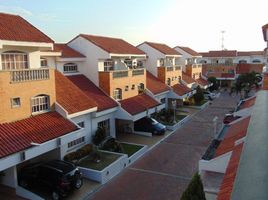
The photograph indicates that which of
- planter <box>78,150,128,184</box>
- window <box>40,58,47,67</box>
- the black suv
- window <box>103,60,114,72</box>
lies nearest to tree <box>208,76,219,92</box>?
window <box>103,60,114,72</box>

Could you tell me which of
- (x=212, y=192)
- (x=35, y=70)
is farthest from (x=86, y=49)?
(x=212, y=192)

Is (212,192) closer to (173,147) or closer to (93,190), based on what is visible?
(93,190)

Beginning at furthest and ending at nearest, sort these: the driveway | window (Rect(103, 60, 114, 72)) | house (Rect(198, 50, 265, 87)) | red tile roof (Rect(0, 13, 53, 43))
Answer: house (Rect(198, 50, 265, 87)) < window (Rect(103, 60, 114, 72)) < red tile roof (Rect(0, 13, 53, 43)) < the driveway

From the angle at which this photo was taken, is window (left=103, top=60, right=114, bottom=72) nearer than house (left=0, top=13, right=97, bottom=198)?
No

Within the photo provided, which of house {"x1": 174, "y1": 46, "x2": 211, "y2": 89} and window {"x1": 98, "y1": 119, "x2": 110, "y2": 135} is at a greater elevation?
house {"x1": 174, "y1": 46, "x2": 211, "y2": 89}

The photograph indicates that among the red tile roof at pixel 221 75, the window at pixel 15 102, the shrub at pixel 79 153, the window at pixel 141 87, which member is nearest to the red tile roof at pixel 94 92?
the shrub at pixel 79 153

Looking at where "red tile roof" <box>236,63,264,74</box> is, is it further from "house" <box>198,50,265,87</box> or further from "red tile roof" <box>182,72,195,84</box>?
"red tile roof" <box>182,72,195,84</box>

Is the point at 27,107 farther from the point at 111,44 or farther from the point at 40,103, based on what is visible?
the point at 111,44

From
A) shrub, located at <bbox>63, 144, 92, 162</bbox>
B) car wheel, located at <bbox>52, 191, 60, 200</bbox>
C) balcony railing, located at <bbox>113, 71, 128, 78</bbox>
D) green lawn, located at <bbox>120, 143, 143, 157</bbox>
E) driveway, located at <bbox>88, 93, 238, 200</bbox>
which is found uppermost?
balcony railing, located at <bbox>113, 71, 128, 78</bbox>
